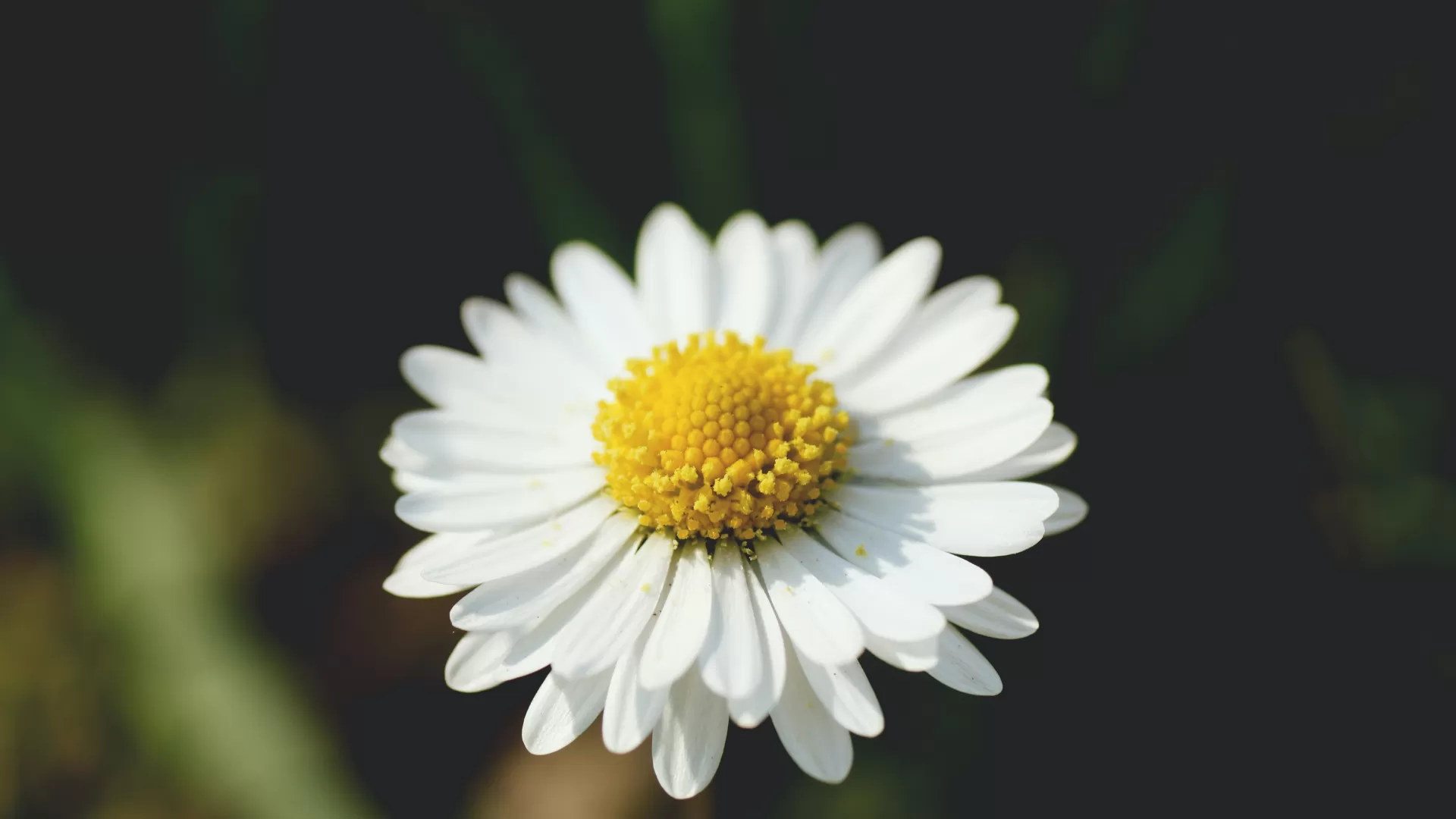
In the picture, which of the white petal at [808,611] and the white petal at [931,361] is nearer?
the white petal at [808,611]

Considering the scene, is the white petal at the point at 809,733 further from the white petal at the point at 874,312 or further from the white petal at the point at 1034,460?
the white petal at the point at 874,312

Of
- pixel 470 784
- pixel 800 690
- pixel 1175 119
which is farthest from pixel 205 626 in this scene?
pixel 1175 119

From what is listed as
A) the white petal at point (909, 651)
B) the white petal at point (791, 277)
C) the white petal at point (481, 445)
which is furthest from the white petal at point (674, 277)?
the white petal at point (909, 651)

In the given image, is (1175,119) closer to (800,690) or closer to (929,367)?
(929,367)

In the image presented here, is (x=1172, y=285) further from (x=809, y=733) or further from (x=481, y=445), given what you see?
(x=481, y=445)

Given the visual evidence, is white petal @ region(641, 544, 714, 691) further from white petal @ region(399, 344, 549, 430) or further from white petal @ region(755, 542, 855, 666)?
white petal @ region(399, 344, 549, 430)

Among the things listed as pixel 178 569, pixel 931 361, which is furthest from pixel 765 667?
pixel 178 569

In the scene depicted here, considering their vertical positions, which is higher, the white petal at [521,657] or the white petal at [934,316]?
the white petal at [934,316]
